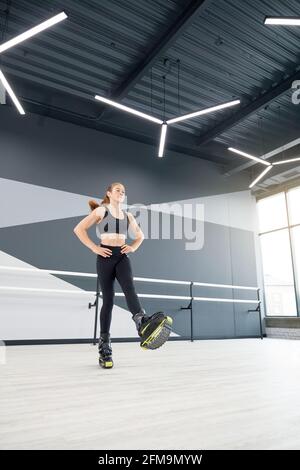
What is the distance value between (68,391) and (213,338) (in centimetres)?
413

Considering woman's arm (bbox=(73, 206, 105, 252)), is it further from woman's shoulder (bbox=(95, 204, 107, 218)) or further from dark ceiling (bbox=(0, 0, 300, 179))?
dark ceiling (bbox=(0, 0, 300, 179))

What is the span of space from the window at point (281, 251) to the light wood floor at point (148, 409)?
4.38m

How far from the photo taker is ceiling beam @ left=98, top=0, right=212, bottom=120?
10.2ft

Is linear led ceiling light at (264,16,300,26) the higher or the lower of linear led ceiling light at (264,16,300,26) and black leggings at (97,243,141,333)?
the higher

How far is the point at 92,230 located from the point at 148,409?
3.66m

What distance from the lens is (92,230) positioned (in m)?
4.56

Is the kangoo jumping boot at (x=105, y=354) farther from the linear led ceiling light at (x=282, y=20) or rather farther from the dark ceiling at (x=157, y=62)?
the dark ceiling at (x=157, y=62)

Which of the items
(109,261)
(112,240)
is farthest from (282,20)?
(109,261)

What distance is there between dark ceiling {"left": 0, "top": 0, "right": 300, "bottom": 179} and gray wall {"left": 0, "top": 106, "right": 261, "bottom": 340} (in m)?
0.37

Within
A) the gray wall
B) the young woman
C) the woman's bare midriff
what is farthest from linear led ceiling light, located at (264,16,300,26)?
the gray wall

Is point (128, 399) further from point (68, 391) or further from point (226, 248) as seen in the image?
point (226, 248)

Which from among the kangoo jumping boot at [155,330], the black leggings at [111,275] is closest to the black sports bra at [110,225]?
the black leggings at [111,275]

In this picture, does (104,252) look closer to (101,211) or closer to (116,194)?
(101,211)

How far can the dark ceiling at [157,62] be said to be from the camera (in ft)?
10.9
